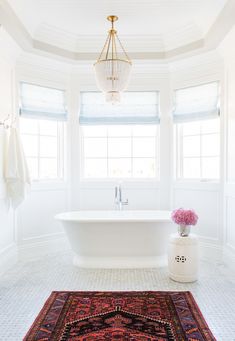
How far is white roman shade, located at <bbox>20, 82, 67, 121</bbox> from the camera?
4039 millimetres

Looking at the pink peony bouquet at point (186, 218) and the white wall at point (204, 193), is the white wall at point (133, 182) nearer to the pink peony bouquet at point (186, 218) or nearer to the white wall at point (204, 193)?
the white wall at point (204, 193)

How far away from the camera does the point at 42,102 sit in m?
4.20

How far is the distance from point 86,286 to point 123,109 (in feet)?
8.18

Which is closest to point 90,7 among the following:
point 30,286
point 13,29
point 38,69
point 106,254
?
point 13,29

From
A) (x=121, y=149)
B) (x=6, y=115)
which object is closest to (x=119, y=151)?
(x=121, y=149)

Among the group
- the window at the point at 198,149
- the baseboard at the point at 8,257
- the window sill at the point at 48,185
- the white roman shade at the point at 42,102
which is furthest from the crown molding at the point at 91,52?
the baseboard at the point at 8,257

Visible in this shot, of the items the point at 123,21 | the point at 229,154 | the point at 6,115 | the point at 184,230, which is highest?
the point at 123,21

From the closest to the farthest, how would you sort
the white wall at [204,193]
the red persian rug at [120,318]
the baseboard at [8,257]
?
the red persian rug at [120,318] → the baseboard at [8,257] → the white wall at [204,193]

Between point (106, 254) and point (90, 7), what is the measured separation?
274 cm

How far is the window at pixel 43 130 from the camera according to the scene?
4098 millimetres

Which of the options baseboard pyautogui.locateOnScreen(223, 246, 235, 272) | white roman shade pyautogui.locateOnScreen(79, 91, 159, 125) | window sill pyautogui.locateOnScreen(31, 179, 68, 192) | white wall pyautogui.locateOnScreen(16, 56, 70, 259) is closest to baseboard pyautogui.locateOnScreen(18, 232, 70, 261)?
white wall pyautogui.locateOnScreen(16, 56, 70, 259)

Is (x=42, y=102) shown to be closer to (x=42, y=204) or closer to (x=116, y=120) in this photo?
(x=116, y=120)

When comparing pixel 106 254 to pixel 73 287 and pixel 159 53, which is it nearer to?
pixel 73 287

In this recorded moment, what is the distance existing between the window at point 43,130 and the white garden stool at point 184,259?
2.01 meters
